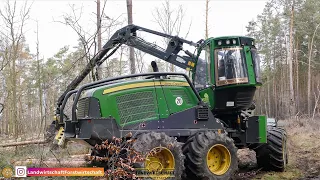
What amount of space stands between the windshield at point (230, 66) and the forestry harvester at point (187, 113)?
21mm

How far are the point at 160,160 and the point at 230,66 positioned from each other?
2751 millimetres

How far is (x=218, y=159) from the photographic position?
707 cm

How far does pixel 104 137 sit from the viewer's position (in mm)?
6008

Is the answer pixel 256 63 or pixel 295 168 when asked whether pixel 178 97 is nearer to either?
pixel 256 63

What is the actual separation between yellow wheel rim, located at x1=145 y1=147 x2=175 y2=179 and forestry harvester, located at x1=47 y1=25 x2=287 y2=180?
18mm

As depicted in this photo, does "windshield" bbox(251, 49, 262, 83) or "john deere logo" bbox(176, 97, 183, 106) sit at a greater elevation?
"windshield" bbox(251, 49, 262, 83)

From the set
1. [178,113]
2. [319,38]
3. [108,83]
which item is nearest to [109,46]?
[108,83]

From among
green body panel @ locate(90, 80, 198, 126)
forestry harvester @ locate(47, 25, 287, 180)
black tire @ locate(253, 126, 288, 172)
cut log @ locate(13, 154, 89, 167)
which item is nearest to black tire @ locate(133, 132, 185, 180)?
forestry harvester @ locate(47, 25, 287, 180)

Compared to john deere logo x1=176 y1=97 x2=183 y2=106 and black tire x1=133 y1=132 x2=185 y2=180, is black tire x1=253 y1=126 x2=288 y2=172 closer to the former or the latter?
john deere logo x1=176 y1=97 x2=183 y2=106

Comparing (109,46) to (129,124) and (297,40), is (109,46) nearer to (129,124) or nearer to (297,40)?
(129,124)

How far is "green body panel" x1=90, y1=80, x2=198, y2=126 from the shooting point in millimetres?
6305

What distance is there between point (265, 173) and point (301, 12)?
29017mm

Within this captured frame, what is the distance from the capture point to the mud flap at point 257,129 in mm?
8094

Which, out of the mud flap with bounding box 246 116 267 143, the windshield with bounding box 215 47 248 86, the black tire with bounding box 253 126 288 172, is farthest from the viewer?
the black tire with bounding box 253 126 288 172
